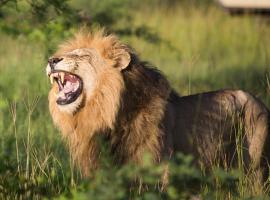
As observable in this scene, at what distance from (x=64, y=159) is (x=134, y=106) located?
1.13m

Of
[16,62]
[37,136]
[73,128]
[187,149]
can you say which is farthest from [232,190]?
[16,62]

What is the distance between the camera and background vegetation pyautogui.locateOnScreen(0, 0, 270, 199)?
5.18m

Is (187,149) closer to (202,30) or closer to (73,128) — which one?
(73,128)

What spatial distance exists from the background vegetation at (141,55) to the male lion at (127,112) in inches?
7.3

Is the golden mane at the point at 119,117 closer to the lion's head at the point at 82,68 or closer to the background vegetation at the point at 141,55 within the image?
the lion's head at the point at 82,68

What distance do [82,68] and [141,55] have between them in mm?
5728

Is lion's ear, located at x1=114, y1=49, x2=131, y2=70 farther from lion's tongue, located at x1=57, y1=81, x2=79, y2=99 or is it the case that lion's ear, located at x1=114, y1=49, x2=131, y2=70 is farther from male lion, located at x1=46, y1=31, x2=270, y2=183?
lion's tongue, located at x1=57, y1=81, x2=79, y2=99

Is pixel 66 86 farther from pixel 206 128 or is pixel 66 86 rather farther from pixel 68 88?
pixel 206 128

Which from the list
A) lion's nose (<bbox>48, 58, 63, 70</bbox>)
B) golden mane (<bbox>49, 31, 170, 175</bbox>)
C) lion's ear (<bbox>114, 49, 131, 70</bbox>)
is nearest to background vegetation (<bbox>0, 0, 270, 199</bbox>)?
golden mane (<bbox>49, 31, 170, 175</bbox>)

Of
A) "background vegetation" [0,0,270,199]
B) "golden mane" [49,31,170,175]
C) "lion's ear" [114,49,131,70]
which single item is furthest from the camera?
"lion's ear" [114,49,131,70]

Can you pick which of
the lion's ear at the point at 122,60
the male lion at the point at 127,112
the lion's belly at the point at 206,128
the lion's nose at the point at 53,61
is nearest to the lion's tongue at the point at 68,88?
the male lion at the point at 127,112

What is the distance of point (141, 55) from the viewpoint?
11648mm

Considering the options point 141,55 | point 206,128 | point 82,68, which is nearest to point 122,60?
point 82,68

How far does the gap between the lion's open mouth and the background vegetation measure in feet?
0.69
